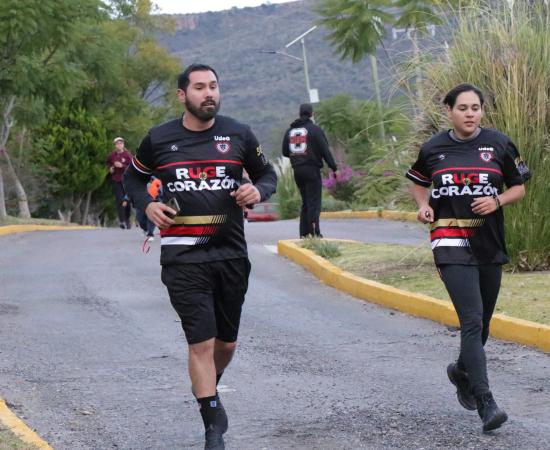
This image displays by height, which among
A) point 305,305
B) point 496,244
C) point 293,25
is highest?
point 293,25

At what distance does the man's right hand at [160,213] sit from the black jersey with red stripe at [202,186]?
7 cm

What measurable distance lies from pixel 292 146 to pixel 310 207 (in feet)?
2.94

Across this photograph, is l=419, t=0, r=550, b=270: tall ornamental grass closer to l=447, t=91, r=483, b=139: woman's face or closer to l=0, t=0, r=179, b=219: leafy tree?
l=447, t=91, r=483, b=139: woman's face

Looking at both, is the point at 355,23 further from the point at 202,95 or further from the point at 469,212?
the point at 202,95

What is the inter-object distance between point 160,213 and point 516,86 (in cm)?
678

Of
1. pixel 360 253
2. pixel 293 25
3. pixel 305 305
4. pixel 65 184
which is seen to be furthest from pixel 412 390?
pixel 293 25

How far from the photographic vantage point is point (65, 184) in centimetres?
5347

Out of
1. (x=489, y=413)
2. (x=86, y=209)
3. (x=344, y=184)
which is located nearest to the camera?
(x=489, y=413)

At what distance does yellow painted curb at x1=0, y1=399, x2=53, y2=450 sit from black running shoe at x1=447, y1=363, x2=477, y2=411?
2191 mm

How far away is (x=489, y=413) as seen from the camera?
20.5 feet

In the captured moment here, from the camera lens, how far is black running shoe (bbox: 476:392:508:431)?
6207mm

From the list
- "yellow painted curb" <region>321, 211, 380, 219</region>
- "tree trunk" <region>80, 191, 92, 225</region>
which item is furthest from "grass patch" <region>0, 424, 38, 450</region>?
"tree trunk" <region>80, 191, 92, 225</region>

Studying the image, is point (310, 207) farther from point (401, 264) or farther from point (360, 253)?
point (401, 264)

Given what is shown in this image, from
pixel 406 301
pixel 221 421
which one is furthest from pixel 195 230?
pixel 406 301
